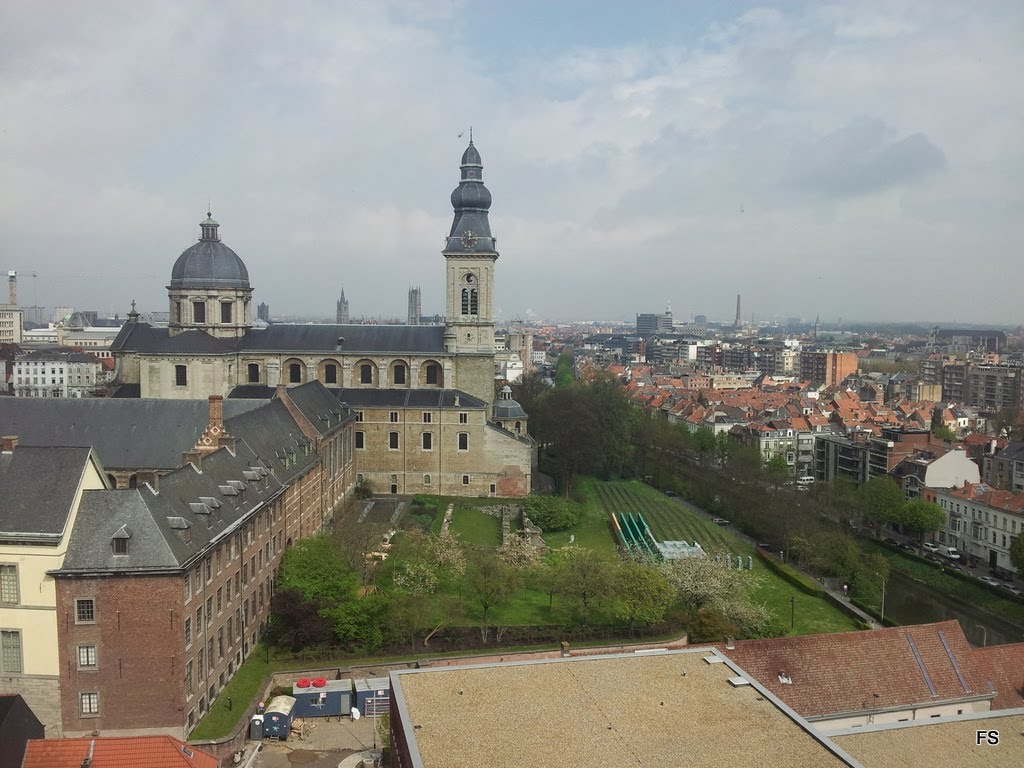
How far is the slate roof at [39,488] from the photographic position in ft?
99.5

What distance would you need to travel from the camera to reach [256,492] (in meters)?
40.6

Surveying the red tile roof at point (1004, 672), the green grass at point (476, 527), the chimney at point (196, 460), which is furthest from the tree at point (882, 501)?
the chimney at point (196, 460)

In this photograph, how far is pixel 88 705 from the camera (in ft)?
100

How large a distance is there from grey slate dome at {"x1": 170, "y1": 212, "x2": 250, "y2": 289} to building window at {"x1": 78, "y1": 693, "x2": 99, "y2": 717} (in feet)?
143

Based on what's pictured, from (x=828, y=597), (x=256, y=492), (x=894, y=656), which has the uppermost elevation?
(x=256, y=492)

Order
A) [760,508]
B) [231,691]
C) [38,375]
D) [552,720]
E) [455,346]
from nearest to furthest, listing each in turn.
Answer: [552,720] < [231,691] < [760,508] < [455,346] < [38,375]

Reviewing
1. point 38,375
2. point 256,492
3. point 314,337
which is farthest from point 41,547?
point 38,375

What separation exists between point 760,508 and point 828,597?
1374cm

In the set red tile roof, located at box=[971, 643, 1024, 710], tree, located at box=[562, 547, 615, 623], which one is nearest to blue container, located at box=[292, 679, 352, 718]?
tree, located at box=[562, 547, 615, 623]

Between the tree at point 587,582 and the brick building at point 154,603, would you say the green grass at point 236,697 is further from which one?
the tree at point 587,582

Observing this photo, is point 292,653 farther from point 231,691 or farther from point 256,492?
point 256,492

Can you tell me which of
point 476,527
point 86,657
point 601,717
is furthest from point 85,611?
point 476,527

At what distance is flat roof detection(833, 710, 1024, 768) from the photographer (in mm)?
22203

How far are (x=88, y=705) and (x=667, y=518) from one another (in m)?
43.8
